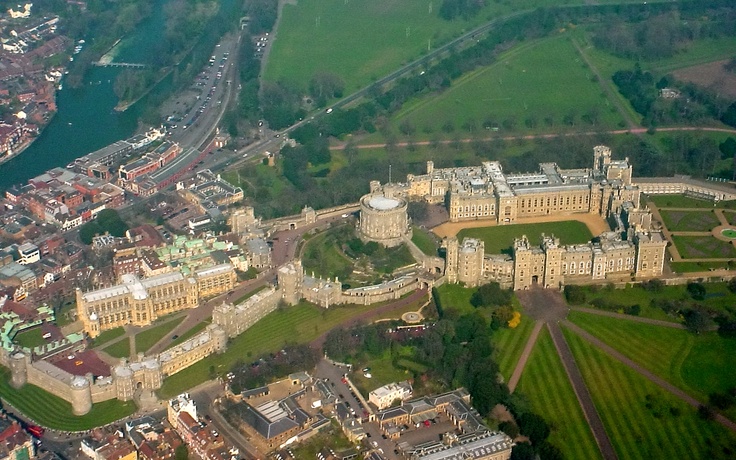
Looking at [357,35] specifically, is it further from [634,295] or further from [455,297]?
[634,295]

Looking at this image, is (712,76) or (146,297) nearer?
(146,297)

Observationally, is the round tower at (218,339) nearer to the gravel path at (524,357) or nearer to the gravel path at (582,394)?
the gravel path at (524,357)

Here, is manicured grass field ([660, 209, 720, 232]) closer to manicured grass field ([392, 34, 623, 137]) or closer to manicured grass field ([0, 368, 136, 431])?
manicured grass field ([392, 34, 623, 137])

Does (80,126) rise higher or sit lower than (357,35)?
lower

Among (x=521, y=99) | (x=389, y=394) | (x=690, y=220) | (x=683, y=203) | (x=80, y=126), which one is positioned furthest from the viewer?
(x=521, y=99)

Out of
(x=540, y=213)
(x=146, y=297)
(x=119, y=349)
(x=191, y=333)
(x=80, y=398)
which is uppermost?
(x=540, y=213)

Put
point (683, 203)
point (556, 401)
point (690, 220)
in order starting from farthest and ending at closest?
point (683, 203) < point (690, 220) < point (556, 401)

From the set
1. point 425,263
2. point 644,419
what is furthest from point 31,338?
point 644,419
